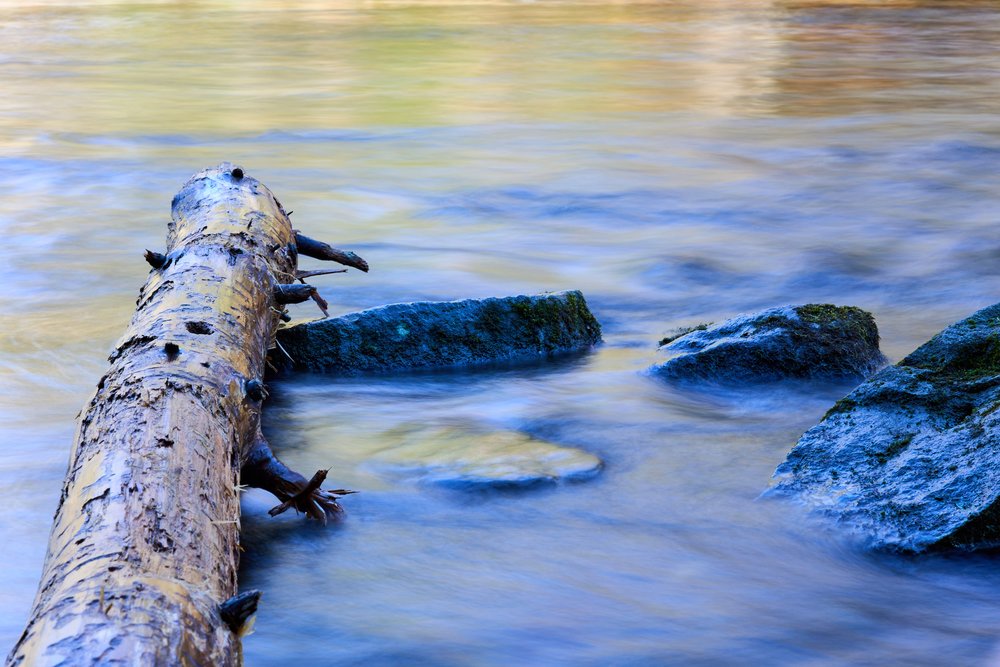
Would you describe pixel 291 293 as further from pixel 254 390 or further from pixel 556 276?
pixel 556 276

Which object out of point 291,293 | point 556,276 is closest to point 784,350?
point 291,293

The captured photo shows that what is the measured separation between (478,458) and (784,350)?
1470 millimetres

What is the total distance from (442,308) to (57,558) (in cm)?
276

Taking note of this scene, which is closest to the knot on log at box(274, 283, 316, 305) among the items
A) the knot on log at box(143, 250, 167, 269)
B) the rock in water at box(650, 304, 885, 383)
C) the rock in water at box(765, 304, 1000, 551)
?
the knot on log at box(143, 250, 167, 269)

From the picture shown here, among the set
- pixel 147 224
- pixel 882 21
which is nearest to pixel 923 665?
pixel 147 224

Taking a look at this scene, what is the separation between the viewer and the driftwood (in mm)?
2170

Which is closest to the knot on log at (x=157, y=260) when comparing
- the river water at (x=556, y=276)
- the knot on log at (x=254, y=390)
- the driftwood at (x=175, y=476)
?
the driftwood at (x=175, y=476)

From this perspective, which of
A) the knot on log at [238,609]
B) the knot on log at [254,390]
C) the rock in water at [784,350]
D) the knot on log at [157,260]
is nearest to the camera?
the knot on log at [238,609]

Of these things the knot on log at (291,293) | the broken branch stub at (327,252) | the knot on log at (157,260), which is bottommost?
the broken branch stub at (327,252)

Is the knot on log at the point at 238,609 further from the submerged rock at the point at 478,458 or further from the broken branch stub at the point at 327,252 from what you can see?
the broken branch stub at the point at 327,252

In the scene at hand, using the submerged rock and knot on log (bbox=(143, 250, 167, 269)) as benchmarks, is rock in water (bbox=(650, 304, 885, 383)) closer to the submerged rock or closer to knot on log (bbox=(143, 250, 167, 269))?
the submerged rock

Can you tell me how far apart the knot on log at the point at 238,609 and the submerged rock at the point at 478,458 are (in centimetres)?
159

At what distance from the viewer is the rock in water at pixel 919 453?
322 centimetres

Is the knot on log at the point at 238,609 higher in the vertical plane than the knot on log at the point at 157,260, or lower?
lower
